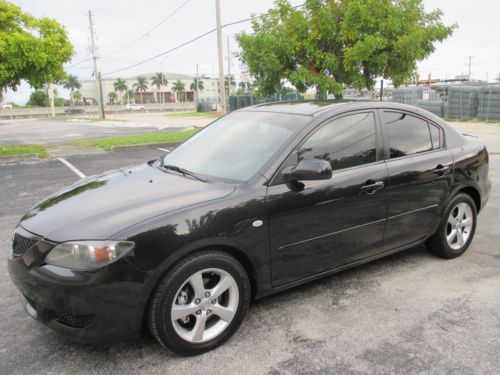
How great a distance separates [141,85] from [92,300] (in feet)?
436

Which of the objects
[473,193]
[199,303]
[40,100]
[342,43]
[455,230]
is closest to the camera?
[199,303]

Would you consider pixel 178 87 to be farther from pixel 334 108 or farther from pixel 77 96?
pixel 334 108

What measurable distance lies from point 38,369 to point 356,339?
1998mm

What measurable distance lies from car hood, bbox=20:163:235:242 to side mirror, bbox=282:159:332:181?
17.3 inches

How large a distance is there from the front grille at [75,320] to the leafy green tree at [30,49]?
1111 centimetres

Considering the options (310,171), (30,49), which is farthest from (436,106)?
(310,171)

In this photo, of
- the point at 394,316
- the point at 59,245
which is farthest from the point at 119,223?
the point at 394,316

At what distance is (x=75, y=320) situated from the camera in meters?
2.62

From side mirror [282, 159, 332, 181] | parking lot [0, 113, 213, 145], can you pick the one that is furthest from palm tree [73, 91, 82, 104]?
side mirror [282, 159, 332, 181]

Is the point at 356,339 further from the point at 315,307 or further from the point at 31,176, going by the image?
the point at 31,176

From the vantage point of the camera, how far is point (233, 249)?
2.98 m

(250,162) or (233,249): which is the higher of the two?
(250,162)

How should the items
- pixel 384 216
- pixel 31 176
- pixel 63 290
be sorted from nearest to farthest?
pixel 63 290 < pixel 384 216 < pixel 31 176

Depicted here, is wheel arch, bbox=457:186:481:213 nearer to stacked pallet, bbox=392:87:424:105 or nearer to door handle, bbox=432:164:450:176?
door handle, bbox=432:164:450:176
